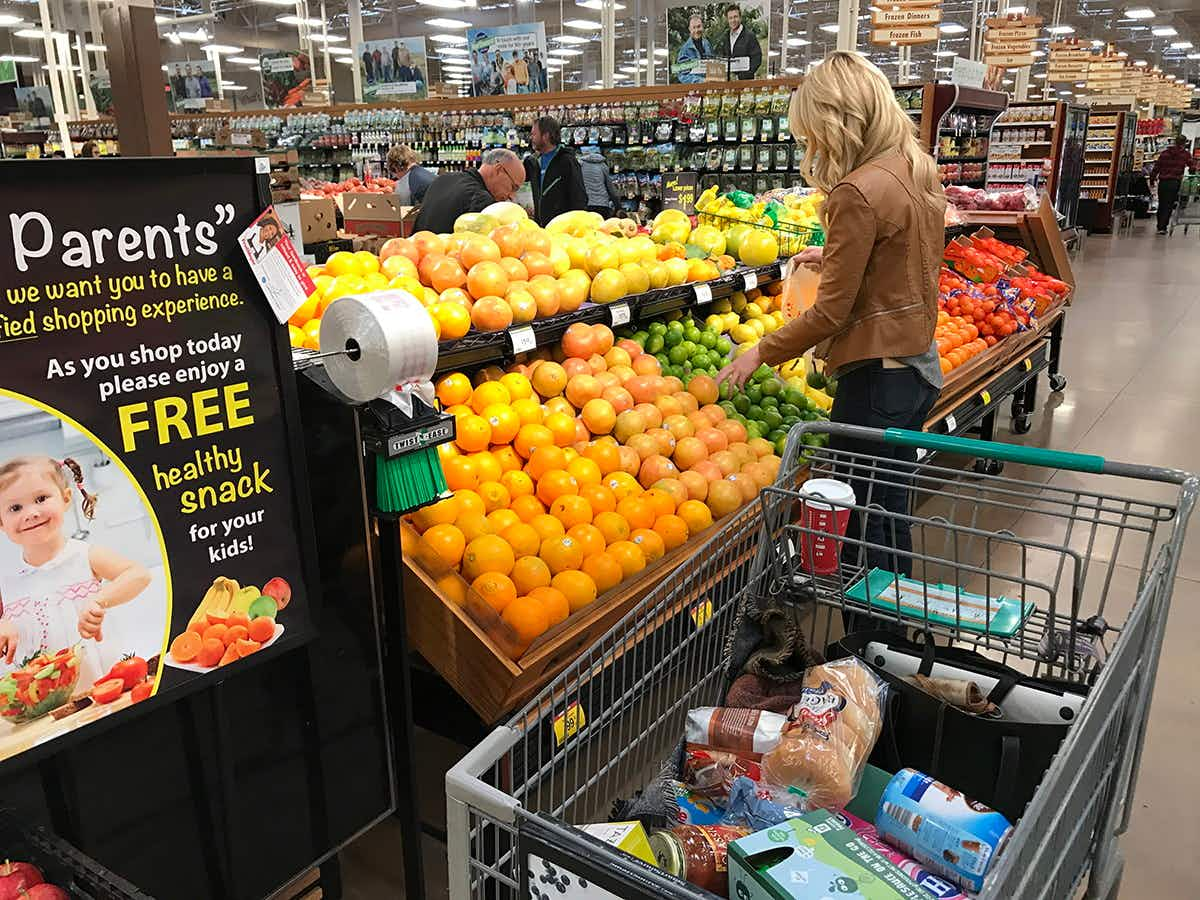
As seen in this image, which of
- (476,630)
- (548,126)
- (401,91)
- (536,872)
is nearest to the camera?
(536,872)

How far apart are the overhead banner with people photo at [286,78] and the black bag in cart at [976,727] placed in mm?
16481

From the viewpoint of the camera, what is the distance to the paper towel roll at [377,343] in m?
1.56

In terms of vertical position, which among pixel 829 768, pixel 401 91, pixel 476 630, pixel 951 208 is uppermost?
pixel 401 91

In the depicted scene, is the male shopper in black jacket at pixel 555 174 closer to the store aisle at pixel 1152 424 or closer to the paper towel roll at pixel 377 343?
the store aisle at pixel 1152 424

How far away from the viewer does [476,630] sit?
6.65ft

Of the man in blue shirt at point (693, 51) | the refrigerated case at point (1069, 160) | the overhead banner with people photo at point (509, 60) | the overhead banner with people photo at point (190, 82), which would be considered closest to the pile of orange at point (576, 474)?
the man in blue shirt at point (693, 51)

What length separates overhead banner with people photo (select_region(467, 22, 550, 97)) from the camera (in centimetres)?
1242

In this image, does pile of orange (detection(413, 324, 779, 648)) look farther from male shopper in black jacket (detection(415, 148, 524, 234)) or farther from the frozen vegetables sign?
male shopper in black jacket (detection(415, 148, 524, 234))

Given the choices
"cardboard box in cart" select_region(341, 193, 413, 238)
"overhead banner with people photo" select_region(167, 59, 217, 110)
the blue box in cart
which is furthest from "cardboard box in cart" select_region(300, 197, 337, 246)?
"overhead banner with people photo" select_region(167, 59, 217, 110)

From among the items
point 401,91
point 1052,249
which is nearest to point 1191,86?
point 401,91

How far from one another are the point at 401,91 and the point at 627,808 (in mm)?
14736

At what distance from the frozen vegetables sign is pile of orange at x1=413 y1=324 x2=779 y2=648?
2.18 feet

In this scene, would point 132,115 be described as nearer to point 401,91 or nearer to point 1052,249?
point 1052,249

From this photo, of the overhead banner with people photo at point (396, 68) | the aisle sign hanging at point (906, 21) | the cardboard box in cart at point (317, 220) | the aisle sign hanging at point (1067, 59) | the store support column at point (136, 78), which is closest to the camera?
the store support column at point (136, 78)
